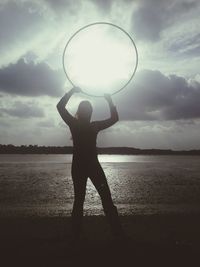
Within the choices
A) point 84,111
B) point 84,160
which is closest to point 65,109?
point 84,111

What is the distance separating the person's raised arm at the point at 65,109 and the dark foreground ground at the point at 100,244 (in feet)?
7.92

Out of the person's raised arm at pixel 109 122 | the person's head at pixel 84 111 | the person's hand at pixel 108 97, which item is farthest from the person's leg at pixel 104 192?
the person's hand at pixel 108 97

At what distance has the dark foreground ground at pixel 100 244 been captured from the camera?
627 cm

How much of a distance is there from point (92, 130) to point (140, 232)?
2928mm

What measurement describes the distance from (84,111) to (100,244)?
2.62m

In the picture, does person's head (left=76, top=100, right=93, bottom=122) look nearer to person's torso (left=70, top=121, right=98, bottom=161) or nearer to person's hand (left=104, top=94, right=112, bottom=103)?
person's torso (left=70, top=121, right=98, bottom=161)

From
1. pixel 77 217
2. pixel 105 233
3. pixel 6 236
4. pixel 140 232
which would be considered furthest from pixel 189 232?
pixel 6 236

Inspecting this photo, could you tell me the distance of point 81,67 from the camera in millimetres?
9312

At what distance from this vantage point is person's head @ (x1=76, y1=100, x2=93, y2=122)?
7715 mm

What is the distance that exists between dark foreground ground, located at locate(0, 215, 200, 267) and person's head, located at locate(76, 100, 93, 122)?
246cm

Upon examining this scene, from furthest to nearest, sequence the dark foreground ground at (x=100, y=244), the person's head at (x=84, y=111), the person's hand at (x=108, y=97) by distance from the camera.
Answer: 1. the person's hand at (x=108, y=97)
2. the person's head at (x=84, y=111)
3. the dark foreground ground at (x=100, y=244)

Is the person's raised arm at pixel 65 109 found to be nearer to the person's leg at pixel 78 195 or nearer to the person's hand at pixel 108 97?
the person's hand at pixel 108 97

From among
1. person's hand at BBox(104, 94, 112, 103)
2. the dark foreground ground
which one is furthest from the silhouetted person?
the dark foreground ground

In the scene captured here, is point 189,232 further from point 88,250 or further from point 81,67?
point 81,67
